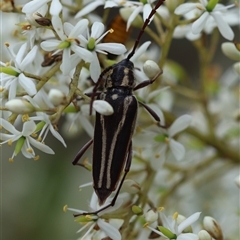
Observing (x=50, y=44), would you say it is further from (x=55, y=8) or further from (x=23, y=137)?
(x=23, y=137)

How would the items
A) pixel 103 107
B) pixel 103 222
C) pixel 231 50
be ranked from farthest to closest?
1. pixel 231 50
2. pixel 103 222
3. pixel 103 107

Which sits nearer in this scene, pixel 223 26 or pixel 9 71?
pixel 9 71

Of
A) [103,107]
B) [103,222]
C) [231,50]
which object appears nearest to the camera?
[103,107]

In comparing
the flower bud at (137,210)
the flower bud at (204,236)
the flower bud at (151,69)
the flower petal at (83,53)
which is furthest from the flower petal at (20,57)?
the flower bud at (204,236)

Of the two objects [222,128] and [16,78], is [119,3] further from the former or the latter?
→ [222,128]

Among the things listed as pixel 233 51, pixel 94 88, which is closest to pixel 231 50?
pixel 233 51
